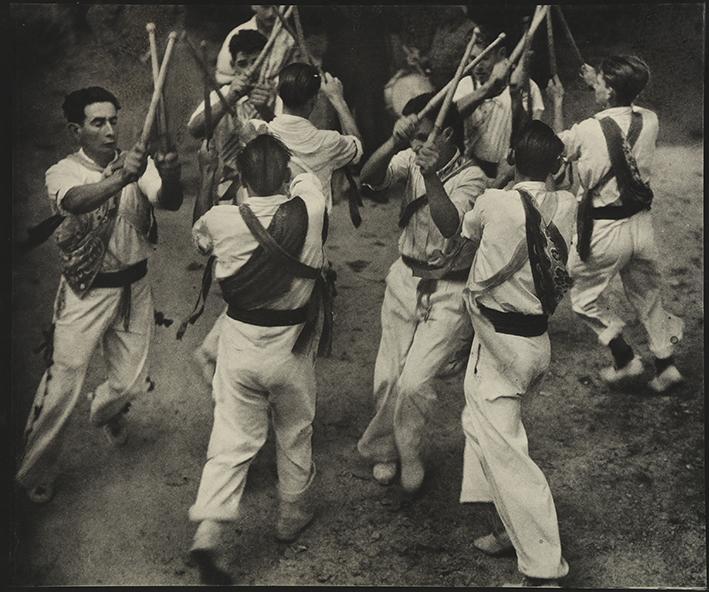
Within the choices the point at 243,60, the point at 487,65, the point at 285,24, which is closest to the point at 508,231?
the point at 487,65

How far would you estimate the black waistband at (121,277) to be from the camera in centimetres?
426

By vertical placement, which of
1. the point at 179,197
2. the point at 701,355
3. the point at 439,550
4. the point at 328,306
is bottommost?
the point at 439,550

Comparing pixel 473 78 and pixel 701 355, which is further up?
pixel 473 78

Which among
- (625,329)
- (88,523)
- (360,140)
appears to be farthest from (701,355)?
(88,523)

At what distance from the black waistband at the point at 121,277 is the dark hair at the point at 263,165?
69 cm

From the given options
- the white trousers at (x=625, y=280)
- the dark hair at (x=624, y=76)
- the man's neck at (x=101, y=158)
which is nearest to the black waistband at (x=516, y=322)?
the white trousers at (x=625, y=280)

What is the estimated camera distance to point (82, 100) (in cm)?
426

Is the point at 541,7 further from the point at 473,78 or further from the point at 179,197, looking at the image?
the point at 179,197

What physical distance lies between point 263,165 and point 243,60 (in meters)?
0.75

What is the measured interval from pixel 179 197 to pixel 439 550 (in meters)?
1.88

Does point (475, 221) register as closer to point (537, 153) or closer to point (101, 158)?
point (537, 153)

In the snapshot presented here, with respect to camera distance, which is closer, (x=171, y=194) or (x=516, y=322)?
(x=516, y=322)

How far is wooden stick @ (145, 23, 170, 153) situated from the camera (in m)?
4.12

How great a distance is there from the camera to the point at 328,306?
4113 mm
